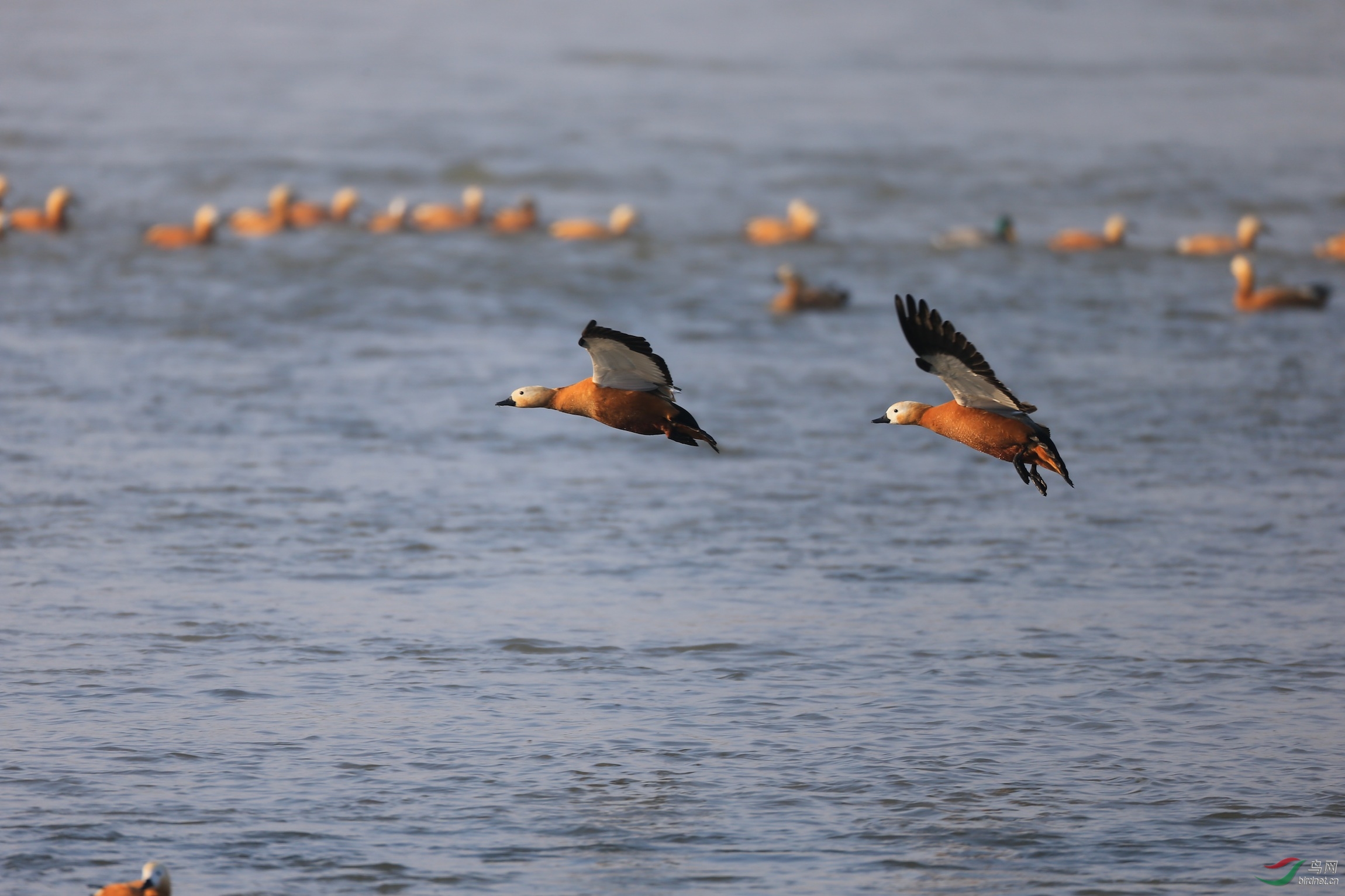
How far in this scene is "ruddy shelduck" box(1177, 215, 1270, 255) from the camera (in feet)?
83.1

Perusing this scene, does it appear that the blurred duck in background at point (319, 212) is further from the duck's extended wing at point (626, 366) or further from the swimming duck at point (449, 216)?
the duck's extended wing at point (626, 366)

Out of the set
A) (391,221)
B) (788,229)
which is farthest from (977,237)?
(391,221)

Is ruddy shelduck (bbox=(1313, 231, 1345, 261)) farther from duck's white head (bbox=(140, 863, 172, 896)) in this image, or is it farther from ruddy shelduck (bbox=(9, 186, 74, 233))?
duck's white head (bbox=(140, 863, 172, 896))

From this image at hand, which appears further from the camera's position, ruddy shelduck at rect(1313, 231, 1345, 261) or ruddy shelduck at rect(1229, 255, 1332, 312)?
ruddy shelduck at rect(1313, 231, 1345, 261)

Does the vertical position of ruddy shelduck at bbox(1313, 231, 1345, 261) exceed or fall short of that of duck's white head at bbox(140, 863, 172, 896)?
it exceeds it

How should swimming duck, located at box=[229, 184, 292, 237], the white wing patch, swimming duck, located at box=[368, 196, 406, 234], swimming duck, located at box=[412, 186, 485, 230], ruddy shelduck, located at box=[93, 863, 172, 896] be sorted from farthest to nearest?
swimming duck, located at box=[412, 186, 485, 230]
swimming duck, located at box=[368, 196, 406, 234]
swimming duck, located at box=[229, 184, 292, 237]
the white wing patch
ruddy shelduck, located at box=[93, 863, 172, 896]

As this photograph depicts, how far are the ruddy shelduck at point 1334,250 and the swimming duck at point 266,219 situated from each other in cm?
1487

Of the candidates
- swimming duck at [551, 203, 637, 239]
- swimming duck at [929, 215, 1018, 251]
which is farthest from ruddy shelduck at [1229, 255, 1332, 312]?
swimming duck at [551, 203, 637, 239]

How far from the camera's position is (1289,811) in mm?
8734

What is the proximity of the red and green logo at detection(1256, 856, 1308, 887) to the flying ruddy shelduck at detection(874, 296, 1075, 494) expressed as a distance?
2.12 meters

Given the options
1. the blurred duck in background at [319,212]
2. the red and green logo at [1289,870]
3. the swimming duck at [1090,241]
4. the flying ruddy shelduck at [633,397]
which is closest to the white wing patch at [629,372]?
the flying ruddy shelduck at [633,397]

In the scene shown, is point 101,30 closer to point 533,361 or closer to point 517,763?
point 533,361

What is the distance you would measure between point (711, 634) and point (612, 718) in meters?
1.52

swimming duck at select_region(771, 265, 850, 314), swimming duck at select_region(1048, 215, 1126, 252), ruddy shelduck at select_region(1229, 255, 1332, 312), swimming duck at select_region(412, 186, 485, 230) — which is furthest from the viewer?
swimming duck at select_region(412, 186, 485, 230)
